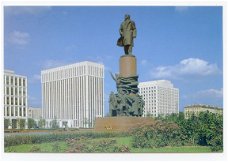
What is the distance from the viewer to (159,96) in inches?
662

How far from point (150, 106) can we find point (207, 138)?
29.3ft

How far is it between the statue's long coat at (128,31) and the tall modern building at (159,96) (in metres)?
4.48

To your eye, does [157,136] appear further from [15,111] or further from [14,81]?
[15,111]

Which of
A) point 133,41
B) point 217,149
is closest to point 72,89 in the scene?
point 133,41

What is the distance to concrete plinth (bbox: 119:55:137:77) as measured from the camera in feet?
36.2

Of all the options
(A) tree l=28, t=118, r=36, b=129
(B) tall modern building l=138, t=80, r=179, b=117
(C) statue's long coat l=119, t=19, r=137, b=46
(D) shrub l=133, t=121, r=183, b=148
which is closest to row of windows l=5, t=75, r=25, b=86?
(A) tree l=28, t=118, r=36, b=129

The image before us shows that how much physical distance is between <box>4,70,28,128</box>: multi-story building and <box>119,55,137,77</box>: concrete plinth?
22.3 feet

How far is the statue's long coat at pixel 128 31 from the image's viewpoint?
11031mm

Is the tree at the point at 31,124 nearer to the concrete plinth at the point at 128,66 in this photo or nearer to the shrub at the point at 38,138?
the concrete plinth at the point at 128,66

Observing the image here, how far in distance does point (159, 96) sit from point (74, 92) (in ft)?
31.3

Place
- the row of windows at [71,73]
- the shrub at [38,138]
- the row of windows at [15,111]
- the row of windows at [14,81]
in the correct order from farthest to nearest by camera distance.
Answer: the row of windows at [71,73], the row of windows at [15,111], the row of windows at [14,81], the shrub at [38,138]

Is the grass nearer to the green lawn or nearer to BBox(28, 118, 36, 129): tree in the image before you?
the green lawn

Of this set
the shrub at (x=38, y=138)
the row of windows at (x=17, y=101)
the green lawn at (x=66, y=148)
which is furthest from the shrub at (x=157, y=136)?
the row of windows at (x=17, y=101)

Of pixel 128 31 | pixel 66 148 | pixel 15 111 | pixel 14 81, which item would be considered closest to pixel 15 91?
pixel 14 81
